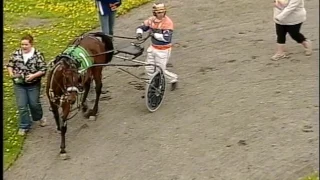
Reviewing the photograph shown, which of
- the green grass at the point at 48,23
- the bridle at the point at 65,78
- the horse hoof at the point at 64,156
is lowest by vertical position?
the horse hoof at the point at 64,156

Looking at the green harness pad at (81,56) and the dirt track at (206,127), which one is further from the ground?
the green harness pad at (81,56)

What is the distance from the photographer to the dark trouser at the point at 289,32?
12.2 meters

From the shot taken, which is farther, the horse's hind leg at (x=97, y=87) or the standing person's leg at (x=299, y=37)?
the standing person's leg at (x=299, y=37)

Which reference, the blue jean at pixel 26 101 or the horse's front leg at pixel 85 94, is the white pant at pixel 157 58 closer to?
the horse's front leg at pixel 85 94

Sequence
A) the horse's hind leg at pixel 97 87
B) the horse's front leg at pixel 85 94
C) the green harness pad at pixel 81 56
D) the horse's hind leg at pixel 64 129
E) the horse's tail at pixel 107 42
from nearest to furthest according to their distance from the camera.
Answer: the horse's hind leg at pixel 64 129 < the green harness pad at pixel 81 56 < the horse's front leg at pixel 85 94 < the horse's hind leg at pixel 97 87 < the horse's tail at pixel 107 42

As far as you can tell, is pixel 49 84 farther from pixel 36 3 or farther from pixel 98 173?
pixel 36 3

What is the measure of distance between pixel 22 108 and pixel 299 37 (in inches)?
180

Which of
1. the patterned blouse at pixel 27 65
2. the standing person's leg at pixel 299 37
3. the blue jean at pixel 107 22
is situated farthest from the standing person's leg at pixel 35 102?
the standing person's leg at pixel 299 37

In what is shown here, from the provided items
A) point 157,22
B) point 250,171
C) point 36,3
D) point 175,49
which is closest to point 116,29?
point 175,49

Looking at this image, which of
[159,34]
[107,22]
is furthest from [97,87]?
[107,22]

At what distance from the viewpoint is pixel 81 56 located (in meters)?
10.1

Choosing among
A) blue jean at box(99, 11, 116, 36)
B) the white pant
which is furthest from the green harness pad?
blue jean at box(99, 11, 116, 36)

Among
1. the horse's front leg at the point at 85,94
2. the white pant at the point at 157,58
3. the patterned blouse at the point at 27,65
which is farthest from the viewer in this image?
the white pant at the point at 157,58

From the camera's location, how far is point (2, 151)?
384 inches
